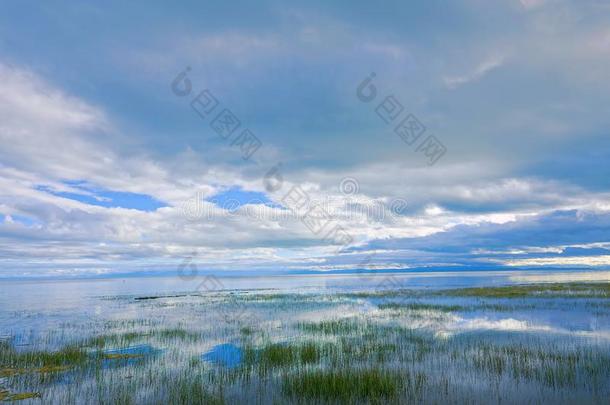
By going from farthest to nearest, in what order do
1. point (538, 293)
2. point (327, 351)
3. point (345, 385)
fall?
point (538, 293), point (327, 351), point (345, 385)

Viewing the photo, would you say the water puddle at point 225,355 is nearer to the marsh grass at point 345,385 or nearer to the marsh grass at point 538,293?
the marsh grass at point 345,385

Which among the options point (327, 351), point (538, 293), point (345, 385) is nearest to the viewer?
point (345, 385)

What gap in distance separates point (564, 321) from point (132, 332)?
113 feet

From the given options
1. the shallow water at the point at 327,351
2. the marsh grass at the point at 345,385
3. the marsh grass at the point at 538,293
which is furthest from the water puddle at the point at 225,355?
the marsh grass at the point at 538,293

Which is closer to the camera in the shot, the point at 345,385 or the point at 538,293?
the point at 345,385

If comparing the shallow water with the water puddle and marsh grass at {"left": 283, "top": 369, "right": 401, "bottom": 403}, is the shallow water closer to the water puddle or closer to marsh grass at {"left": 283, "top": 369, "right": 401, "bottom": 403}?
the water puddle

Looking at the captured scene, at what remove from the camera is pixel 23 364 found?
19469 mm

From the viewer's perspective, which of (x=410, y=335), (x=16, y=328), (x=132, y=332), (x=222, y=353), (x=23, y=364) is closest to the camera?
(x=23, y=364)

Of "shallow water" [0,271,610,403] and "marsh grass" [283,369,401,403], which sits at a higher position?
"marsh grass" [283,369,401,403]

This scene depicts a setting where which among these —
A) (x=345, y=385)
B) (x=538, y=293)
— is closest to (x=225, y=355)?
(x=345, y=385)

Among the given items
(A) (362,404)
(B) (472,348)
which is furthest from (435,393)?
(B) (472,348)

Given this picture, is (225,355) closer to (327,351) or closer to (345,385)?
(327,351)

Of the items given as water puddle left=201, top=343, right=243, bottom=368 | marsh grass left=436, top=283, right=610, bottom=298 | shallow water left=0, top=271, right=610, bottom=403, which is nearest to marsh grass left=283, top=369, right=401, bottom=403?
shallow water left=0, top=271, right=610, bottom=403

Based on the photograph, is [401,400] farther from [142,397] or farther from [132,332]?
[132,332]
